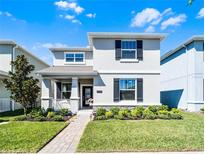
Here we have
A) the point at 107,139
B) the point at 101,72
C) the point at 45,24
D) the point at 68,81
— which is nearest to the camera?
the point at 107,139

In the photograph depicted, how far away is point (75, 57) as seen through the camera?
21.8 meters

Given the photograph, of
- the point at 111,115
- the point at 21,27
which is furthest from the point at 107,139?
the point at 21,27

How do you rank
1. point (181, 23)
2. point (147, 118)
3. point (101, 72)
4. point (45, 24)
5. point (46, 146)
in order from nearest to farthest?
point (46, 146) < point (147, 118) < point (45, 24) < point (181, 23) < point (101, 72)

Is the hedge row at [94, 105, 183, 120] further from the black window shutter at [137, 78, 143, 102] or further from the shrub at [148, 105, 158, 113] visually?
the black window shutter at [137, 78, 143, 102]

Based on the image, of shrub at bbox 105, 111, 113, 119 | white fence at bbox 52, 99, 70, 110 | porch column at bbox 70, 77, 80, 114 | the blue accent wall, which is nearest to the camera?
Answer: shrub at bbox 105, 111, 113, 119

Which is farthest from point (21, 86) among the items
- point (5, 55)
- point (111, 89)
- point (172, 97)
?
point (172, 97)

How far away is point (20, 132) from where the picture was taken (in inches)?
395

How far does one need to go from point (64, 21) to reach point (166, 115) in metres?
9.99

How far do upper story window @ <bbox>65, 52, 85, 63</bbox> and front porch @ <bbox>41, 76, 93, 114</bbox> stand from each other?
75.7 inches

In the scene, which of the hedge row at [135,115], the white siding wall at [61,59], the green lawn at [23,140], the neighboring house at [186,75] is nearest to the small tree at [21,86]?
the hedge row at [135,115]

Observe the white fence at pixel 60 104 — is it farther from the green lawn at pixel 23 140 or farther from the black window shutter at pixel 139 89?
the green lawn at pixel 23 140

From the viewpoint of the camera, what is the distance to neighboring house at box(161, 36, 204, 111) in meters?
19.2

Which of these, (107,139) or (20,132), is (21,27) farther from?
(107,139)

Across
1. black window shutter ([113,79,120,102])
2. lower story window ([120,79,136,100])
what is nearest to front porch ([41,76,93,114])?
black window shutter ([113,79,120,102])
